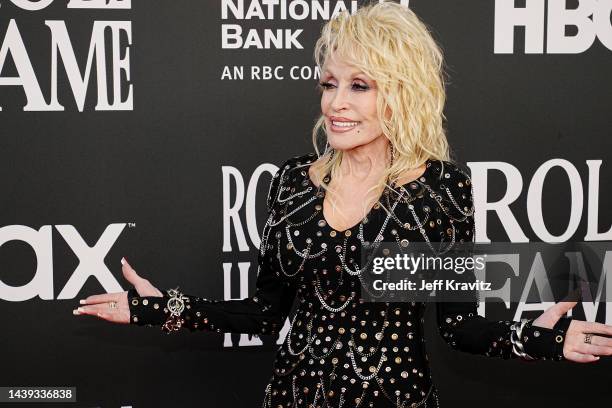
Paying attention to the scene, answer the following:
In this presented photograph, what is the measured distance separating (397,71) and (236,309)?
62 centimetres

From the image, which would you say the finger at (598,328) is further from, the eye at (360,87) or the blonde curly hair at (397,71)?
the eye at (360,87)

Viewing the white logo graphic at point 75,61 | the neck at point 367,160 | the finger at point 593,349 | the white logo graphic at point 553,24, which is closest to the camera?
the finger at point 593,349

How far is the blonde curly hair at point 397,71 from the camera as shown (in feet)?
5.51

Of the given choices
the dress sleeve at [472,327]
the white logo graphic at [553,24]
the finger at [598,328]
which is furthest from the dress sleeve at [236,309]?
the white logo graphic at [553,24]

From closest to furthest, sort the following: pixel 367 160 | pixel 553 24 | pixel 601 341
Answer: pixel 601 341 → pixel 367 160 → pixel 553 24

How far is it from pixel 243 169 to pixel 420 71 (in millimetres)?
919

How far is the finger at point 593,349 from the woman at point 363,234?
4.4 inches

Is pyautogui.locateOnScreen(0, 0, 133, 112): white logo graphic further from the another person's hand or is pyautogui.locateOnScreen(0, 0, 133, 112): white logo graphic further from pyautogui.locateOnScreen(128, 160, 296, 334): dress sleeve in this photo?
the another person's hand

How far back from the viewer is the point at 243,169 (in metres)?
2.51

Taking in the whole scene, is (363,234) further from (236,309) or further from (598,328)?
(598,328)

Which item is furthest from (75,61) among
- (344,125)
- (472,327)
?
(472,327)

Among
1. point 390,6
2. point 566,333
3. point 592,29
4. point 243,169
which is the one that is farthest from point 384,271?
point 592,29

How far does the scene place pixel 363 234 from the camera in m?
1.70

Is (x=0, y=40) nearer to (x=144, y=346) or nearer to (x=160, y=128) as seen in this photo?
(x=160, y=128)
